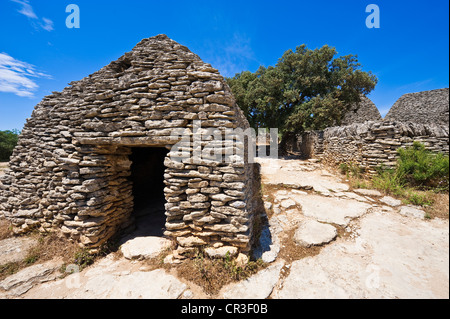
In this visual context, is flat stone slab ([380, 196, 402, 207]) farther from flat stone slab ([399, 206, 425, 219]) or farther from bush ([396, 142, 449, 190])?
bush ([396, 142, 449, 190])

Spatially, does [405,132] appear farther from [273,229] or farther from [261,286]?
[261,286]

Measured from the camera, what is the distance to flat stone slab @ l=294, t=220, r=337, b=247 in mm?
3240

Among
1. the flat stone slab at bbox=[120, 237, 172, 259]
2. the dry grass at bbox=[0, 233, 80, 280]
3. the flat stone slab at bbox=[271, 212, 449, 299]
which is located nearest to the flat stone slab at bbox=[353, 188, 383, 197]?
the flat stone slab at bbox=[271, 212, 449, 299]

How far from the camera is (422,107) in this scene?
15547 millimetres

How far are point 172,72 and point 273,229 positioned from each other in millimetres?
4127

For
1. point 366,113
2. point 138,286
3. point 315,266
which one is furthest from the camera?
point 366,113

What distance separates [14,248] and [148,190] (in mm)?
4003

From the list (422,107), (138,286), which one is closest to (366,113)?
(422,107)

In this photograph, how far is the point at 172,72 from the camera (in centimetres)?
298

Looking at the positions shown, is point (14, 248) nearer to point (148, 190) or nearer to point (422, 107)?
point (148, 190)
